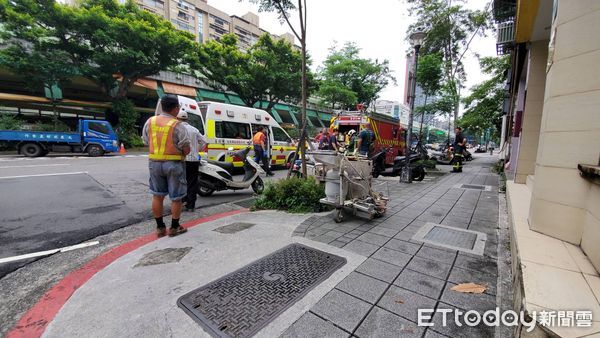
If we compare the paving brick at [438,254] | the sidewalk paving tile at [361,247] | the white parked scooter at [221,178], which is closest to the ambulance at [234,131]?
the white parked scooter at [221,178]

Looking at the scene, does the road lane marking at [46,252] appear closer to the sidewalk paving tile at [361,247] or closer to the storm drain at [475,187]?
the sidewalk paving tile at [361,247]

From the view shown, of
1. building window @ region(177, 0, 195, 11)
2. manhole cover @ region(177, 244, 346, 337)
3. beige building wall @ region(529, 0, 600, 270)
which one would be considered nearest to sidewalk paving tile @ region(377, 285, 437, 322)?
manhole cover @ region(177, 244, 346, 337)

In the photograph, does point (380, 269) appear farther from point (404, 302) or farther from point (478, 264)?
point (478, 264)

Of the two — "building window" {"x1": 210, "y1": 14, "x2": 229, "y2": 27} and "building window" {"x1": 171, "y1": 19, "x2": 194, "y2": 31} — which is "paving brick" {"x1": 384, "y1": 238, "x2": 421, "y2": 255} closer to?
"building window" {"x1": 171, "y1": 19, "x2": 194, "y2": 31}

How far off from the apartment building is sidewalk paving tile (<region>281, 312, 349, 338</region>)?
117 ft

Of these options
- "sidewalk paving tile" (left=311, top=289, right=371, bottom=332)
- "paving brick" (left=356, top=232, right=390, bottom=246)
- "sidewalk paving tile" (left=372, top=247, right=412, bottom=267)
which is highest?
"sidewalk paving tile" (left=372, top=247, right=412, bottom=267)

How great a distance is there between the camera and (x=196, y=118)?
834cm

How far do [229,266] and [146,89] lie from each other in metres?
24.4

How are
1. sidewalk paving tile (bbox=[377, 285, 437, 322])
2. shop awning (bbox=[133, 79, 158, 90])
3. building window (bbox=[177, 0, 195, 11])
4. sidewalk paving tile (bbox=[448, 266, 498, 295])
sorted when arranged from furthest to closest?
1. building window (bbox=[177, 0, 195, 11])
2. shop awning (bbox=[133, 79, 158, 90])
3. sidewalk paving tile (bbox=[448, 266, 498, 295])
4. sidewalk paving tile (bbox=[377, 285, 437, 322])

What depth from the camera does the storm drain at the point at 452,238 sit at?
324 cm

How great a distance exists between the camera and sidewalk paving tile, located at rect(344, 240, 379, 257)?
3021mm

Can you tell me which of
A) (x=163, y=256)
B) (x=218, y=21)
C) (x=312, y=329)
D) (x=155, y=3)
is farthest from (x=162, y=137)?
(x=218, y=21)

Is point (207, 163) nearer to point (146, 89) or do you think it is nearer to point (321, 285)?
point (321, 285)

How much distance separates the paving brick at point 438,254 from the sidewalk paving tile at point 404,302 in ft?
2.88
